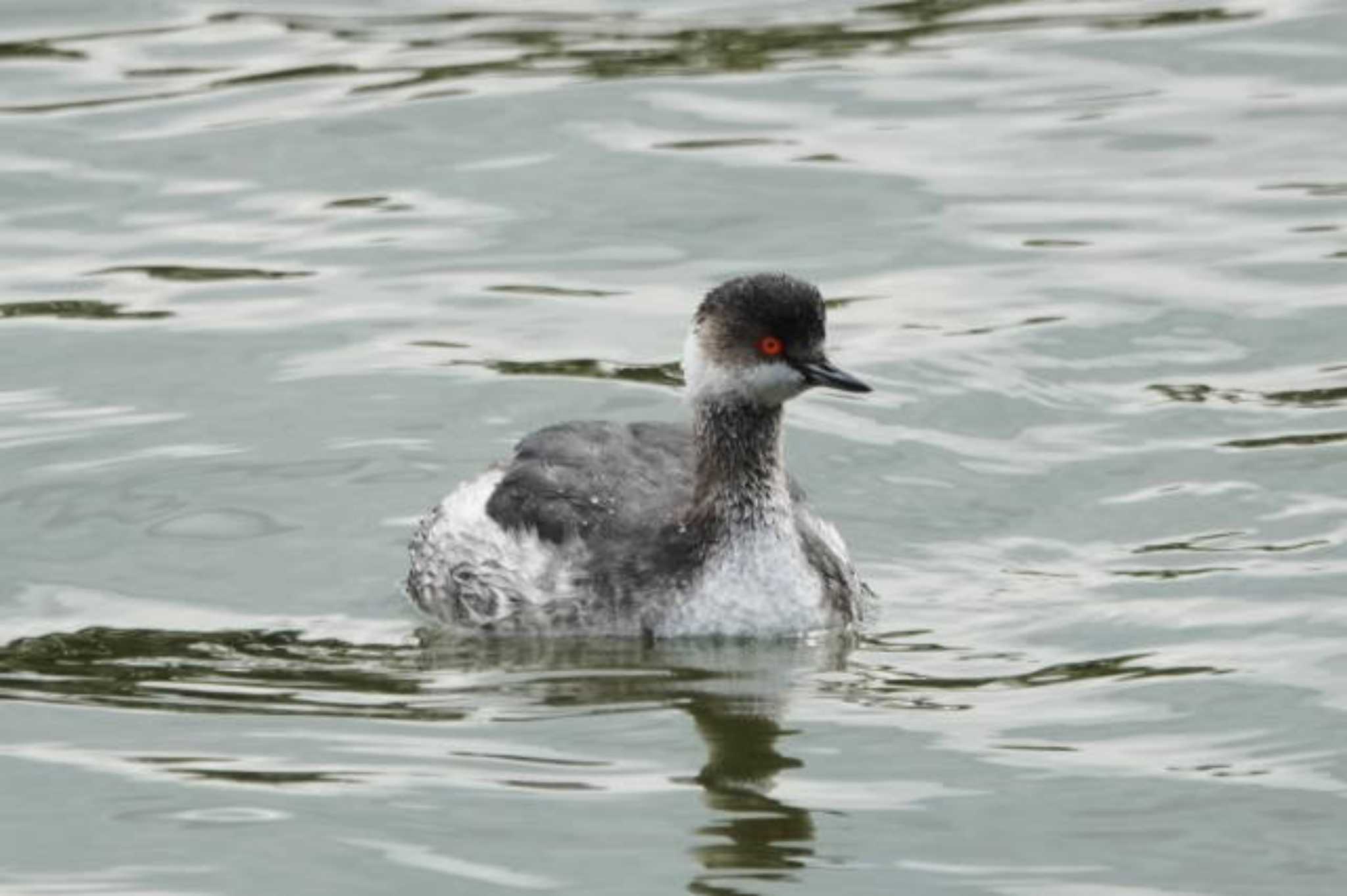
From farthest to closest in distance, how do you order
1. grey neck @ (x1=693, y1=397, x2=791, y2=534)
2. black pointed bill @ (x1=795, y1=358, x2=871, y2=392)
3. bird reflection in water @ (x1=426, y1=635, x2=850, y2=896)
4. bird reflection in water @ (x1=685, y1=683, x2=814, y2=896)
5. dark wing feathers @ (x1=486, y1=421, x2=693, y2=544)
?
dark wing feathers @ (x1=486, y1=421, x2=693, y2=544) < grey neck @ (x1=693, y1=397, x2=791, y2=534) < black pointed bill @ (x1=795, y1=358, x2=871, y2=392) < bird reflection in water @ (x1=426, y1=635, x2=850, y2=896) < bird reflection in water @ (x1=685, y1=683, x2=814, y2=896)

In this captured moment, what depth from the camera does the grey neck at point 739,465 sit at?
13102mm

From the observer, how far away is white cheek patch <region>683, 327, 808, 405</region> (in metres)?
12.9

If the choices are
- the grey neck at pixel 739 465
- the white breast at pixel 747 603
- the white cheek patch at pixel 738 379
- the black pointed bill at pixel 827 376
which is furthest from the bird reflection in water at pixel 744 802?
the white cheek patch at pixel 738 379

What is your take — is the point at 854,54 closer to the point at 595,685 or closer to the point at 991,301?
the point at 991,301

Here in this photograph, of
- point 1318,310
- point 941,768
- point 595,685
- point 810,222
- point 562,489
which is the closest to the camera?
point 941,768

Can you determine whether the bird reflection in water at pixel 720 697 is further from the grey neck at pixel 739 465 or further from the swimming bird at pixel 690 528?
the grey neck at pixel 739 465

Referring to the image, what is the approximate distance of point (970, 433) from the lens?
1512 cm

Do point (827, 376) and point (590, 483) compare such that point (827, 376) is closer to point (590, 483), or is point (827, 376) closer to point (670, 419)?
point (590, 483)

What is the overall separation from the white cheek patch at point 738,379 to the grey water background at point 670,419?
0.95 metres

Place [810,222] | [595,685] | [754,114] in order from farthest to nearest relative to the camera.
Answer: [754,114] < [810,222] < [595,685]

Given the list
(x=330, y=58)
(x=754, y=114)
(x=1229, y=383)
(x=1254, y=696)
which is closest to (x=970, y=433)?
(x=1229, y=383)

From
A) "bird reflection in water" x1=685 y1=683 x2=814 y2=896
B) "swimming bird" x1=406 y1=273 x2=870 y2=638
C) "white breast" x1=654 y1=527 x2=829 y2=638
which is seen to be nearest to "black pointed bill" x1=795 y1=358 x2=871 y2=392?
"swimming bird" x1=406 y1=273 x2=870 y2=638

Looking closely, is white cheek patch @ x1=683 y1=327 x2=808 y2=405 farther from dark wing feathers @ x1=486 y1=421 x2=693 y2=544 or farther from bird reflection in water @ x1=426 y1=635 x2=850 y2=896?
bird reflection in water @ x1=426 y1=635 x2=850 y2=896

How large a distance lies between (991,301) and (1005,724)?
17.7 feet
